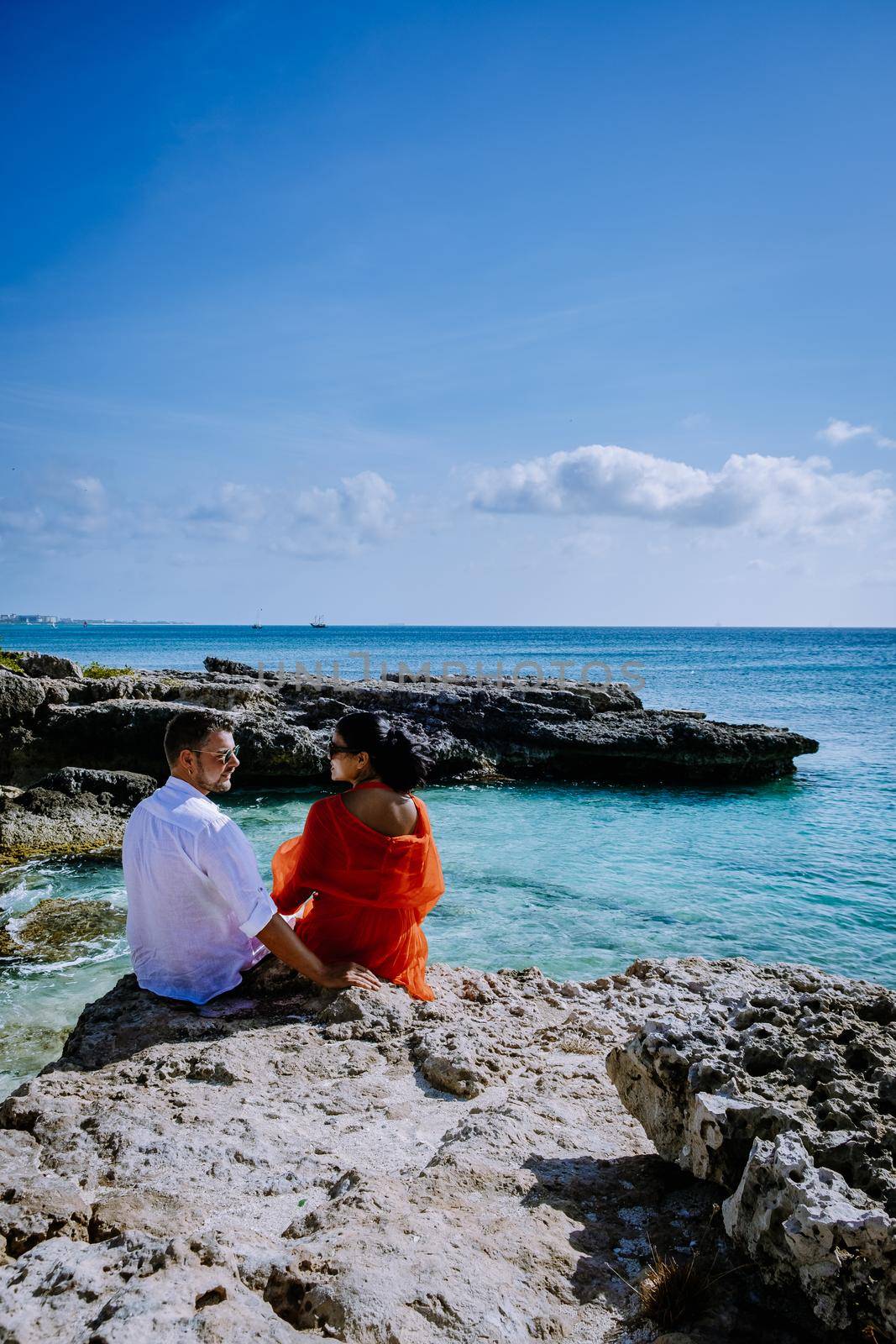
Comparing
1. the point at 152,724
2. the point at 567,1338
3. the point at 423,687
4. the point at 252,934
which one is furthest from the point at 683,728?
the point at 567,1338

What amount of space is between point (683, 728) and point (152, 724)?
Answer: 10.8 metres

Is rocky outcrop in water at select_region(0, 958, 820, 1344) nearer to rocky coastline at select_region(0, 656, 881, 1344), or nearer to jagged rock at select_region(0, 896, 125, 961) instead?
rocky coastline at select_region(0, 656, 881, 1344)

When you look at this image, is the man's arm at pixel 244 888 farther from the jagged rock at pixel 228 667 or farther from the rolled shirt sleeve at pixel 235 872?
the jagged rock at pixel 228 667

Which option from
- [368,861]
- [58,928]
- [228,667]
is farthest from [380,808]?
[228,667]

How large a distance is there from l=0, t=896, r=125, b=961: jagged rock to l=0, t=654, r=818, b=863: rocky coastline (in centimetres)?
372

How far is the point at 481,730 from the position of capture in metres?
17.1

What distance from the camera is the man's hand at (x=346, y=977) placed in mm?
3949

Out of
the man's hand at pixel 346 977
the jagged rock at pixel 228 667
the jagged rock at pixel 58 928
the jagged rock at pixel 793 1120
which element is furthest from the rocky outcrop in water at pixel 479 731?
the jagged rock at pixel 793 1120

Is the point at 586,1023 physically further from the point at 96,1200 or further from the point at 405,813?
the point at 96,1200

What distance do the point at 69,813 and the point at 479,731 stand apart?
8.59 m

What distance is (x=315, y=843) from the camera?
13.5 feet

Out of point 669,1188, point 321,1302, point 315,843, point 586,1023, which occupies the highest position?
point 315,843

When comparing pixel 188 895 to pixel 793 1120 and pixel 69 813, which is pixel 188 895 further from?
pixel 69 813

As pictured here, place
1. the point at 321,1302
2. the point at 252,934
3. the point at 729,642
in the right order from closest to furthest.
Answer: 1. the point at 321,1302
2. the point at 252,934
3. the point at 729,642
